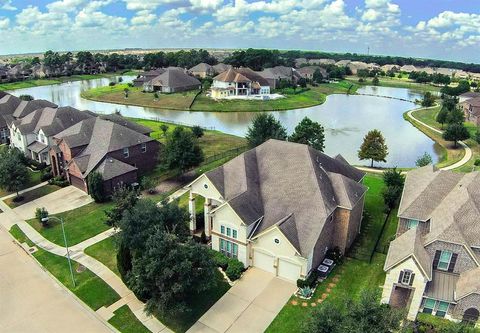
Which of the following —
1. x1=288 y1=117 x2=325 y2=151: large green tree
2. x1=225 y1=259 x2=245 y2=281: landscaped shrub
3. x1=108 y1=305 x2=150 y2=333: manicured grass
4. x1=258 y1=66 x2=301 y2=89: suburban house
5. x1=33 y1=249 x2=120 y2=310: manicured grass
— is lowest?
x1=108 y1=305 x2=150 y2=333: manicured grass

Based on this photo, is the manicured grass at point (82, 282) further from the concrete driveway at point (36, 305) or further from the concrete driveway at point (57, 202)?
the concrete driveway at point (57, 202)

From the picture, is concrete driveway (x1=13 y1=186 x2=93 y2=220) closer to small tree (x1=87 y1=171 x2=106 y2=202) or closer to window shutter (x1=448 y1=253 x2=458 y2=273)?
small tree (x1=87 y1=171 x2=106 y2=202)

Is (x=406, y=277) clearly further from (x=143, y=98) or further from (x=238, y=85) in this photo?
(x=143, y=98)

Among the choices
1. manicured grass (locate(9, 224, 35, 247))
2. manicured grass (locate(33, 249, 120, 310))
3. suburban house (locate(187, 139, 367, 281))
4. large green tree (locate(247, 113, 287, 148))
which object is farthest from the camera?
large green tree (locate(247, 113, 287, 148))

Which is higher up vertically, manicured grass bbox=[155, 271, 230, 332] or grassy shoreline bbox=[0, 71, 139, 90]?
grassy shoreline bbox=[0, 71, 139, 90]

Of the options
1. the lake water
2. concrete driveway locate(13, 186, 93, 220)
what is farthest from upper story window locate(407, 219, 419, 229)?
concrete driveway locate(13, 186, 93, 220)

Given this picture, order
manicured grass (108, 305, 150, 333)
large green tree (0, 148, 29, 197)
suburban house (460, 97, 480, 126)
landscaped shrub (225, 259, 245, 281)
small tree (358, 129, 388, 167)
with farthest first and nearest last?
1. suburban house (460, 97, 480, 126)
2. small tree (358, 129, 388, 167)
3. large green tree (0, 148, 29, 197)
4. landscaped shrub (225, 259, 245, 281)
5. manicured grass (108, 305, 150, 333)

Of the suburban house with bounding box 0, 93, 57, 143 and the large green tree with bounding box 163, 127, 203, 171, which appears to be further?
the suburban house with bounding box 0, 93, 57, 143
